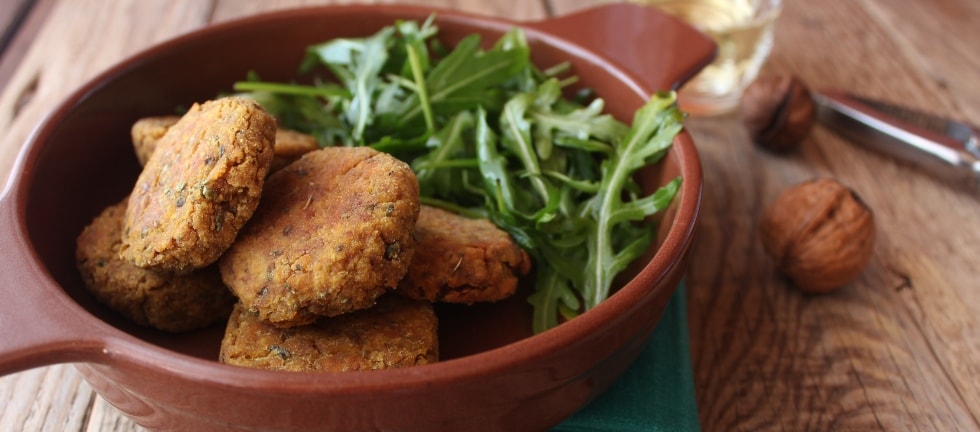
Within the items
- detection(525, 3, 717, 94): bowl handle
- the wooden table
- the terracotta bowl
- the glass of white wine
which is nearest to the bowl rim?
the terracotta bowl

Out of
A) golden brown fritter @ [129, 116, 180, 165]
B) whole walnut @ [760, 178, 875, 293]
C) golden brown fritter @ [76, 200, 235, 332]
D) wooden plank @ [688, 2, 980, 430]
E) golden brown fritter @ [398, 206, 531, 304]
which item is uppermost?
golden brown fritter @ [129, 116, 180, 165]

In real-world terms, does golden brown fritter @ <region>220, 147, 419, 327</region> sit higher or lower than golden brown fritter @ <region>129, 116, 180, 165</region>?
higher

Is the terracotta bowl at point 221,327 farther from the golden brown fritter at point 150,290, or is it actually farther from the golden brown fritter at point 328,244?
the golden brown fritter at point 328,244

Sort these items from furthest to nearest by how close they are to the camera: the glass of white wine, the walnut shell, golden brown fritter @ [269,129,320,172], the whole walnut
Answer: the glass of white wine → the walnut shell → the whole walnut → golden brown fritter @ [269,129,320,172]

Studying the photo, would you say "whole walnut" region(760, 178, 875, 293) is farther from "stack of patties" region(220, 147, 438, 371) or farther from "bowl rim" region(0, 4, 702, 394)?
"stack of patties" region(220, 147, 438, 371)

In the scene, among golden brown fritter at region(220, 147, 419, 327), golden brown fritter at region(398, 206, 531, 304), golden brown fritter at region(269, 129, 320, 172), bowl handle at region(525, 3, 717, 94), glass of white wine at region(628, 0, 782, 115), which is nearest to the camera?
golden brown fritter at region(220, 147, 419, 327)

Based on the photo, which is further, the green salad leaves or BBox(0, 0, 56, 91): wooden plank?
BBox(0, 0, 56, 91): wooden plank
